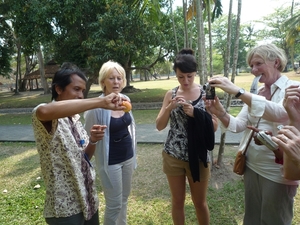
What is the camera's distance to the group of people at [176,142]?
1.45m

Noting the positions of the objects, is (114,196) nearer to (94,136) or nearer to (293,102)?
(94,136)

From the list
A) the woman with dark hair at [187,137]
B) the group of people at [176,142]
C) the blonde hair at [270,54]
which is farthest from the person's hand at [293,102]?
the woman with dark hair at [187,137]

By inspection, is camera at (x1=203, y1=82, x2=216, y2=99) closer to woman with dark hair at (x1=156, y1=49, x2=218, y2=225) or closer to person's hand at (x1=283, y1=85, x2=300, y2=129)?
woman with dark hair at (x1=156, y1=49, x2=218, y2=225)

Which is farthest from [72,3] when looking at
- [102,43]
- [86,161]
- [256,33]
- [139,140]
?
[256,33]

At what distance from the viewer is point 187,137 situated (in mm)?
2301

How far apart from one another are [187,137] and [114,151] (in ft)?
2.47

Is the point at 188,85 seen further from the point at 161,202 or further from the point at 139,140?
the point at 139,140

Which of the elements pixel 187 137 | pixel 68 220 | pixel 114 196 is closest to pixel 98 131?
pixel 68 220

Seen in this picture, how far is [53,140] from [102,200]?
2.33m

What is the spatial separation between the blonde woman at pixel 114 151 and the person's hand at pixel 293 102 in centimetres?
144

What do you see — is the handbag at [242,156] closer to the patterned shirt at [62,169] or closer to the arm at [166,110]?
the arm at [166,110]

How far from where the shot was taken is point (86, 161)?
180 centimetres

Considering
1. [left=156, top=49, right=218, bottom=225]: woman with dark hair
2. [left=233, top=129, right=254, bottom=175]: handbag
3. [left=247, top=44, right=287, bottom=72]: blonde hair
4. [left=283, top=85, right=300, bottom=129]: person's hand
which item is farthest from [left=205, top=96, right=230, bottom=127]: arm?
[left=283, top=85, right=300, bottom=129]: person's hand

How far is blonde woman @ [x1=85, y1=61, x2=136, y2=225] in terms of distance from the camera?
2244mm
